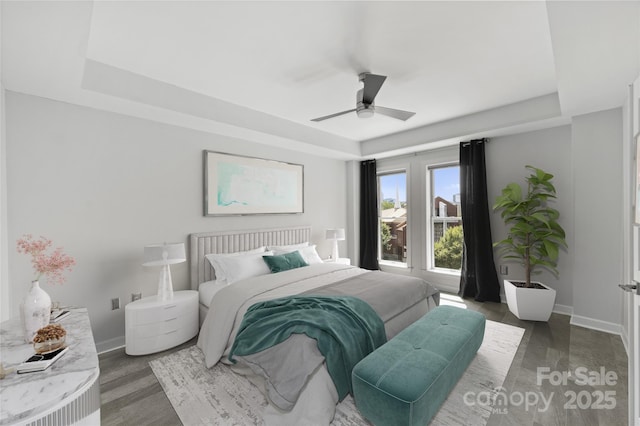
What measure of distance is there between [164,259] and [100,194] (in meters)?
0.94

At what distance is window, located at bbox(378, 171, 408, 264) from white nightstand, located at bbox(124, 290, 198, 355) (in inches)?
154

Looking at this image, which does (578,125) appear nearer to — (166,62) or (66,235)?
(166,62)

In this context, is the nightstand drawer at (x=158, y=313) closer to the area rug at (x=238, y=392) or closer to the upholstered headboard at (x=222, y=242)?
the area rug at (x=238, y=392)

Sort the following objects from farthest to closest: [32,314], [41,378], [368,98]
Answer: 1. [368,98]
2. [32,314]
3. [41,378]

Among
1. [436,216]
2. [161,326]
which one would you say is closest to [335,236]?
[436,216]

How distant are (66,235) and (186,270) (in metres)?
1.20

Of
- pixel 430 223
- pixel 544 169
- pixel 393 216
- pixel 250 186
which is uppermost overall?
pixel 544 169

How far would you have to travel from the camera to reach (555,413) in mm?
1888

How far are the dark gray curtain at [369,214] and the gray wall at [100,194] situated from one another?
310 cm

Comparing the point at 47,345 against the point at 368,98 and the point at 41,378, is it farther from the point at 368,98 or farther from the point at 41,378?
the point at 368,98

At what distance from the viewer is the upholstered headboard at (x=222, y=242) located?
133 inches

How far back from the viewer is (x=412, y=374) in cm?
166

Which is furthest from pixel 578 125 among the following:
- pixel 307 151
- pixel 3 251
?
pixel 3 251

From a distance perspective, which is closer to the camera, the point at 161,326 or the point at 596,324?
the point at 161,326
